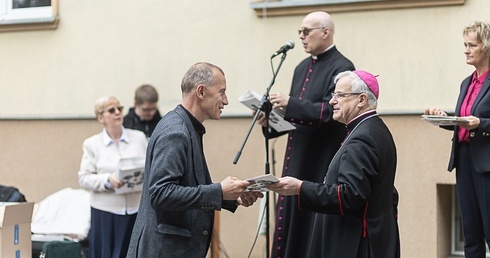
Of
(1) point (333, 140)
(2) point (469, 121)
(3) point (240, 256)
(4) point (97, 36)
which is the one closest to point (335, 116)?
(2) point (469, 121)

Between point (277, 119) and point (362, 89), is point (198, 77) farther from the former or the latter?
point (277, 119)

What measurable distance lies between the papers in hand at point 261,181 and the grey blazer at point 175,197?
7.3 inches

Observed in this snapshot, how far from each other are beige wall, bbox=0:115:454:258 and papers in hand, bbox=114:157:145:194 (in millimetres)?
1605

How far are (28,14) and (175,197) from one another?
6.32 m

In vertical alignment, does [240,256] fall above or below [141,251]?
below

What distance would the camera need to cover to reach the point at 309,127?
7191 mm

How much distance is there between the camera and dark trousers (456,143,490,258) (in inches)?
253

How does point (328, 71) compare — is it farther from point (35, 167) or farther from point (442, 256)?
point (35, 167)

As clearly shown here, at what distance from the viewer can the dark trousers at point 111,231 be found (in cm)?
793

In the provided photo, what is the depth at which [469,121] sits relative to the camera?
245 inches

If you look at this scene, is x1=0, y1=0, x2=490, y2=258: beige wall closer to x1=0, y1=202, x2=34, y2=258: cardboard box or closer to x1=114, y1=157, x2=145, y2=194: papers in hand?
x1=114, y1=157, x2=145, y2=194: papers in hand

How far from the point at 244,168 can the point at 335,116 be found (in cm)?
403

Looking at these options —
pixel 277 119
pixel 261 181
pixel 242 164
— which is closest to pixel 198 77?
pixel 261 181

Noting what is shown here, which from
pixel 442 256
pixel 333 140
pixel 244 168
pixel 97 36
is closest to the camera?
pixel 333 140
